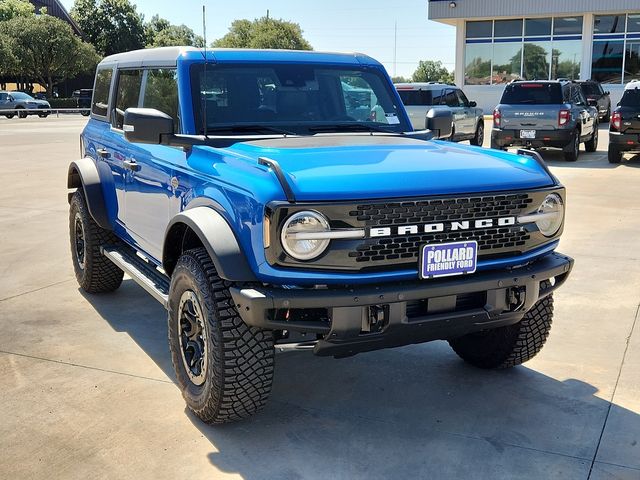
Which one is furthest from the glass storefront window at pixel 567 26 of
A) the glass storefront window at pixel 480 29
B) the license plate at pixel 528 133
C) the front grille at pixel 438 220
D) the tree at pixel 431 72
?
the tree at pixel 431 72

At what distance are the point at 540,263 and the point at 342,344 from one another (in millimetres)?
→ 1204

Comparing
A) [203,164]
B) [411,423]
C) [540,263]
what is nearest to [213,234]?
[203,164]

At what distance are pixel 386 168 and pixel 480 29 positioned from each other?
111 feet

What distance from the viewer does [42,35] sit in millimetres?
56750

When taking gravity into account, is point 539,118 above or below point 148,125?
below

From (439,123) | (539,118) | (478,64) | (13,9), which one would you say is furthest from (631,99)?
(13,9)

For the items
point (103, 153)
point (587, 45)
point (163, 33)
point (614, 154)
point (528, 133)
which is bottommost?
point (614, 154)

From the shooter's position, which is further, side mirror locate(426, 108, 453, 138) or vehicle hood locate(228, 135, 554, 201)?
side mirror locate(426, 108, 453, 138)

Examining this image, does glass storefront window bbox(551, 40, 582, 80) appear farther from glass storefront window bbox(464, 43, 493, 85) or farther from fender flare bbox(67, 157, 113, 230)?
fender flare bbox(67, 157, 113, 230)

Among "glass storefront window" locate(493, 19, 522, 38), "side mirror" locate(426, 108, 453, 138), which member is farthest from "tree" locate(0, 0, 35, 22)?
"side mirror" locate(426, 108, 453, 138)

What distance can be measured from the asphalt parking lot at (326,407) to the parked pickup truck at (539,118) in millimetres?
9731

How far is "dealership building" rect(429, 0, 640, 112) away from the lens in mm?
33000

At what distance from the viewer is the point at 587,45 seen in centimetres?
3353

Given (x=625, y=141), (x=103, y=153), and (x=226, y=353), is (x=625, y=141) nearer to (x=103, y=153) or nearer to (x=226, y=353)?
(x=103, y=153)
